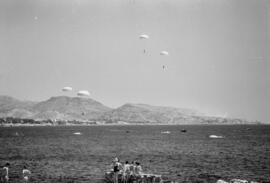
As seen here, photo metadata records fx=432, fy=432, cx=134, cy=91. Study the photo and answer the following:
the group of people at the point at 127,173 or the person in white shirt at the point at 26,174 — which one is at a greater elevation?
the group of people at the point at 127,173

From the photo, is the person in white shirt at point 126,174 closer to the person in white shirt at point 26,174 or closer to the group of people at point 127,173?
the group of people at point 127,173

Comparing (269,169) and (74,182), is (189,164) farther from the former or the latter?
(74,182)

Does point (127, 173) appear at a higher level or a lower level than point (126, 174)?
higher

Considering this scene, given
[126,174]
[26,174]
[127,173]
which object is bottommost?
[26,174]

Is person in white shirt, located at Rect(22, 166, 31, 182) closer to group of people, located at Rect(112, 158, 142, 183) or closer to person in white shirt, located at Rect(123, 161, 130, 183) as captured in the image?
group of people, located at Rect(112, 158, 142, 183)

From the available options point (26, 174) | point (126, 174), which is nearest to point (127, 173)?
point (126, 174)

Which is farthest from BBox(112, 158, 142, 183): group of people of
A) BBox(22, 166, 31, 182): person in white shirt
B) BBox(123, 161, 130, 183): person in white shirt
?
BBox(22, 166, 31, 182): person in white shirt

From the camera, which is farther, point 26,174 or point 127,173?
point 26,174

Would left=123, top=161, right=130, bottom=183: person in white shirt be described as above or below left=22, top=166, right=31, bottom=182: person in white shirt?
above

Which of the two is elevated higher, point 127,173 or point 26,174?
point 127,173

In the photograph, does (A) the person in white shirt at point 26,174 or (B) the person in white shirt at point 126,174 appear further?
(A) the person in white shirt at point 26,174

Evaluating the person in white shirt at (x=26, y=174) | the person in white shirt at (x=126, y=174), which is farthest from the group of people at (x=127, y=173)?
the person in white shirt at (x=26, y=174)

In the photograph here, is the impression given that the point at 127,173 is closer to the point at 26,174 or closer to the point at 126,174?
the point at 126,174
